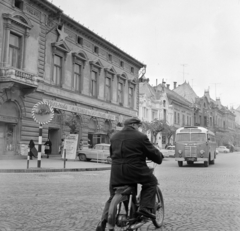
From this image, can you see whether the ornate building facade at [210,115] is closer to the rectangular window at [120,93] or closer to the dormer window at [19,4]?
the rectangular window at [120,93]

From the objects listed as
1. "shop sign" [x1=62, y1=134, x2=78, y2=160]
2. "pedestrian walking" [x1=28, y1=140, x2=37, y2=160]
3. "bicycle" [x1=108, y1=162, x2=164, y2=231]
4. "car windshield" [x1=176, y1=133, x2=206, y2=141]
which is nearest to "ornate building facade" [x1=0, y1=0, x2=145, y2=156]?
"pedestrian walking" [x1=28, y1=140, x2=37, y2=160]

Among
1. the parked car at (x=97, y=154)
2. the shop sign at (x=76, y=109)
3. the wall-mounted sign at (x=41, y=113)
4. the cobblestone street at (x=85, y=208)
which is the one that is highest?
the shop sign at (x=76, y=109)

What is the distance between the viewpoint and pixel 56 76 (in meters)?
30.7

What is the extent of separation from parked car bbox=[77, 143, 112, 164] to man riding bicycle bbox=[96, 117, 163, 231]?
21709 mm

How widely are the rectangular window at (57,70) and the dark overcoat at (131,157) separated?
25.9 meters

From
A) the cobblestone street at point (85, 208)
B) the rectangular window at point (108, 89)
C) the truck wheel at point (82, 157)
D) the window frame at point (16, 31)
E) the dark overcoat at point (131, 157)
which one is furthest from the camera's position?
the rectangular window at point (108, 89)

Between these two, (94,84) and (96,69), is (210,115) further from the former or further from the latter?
(96,69)

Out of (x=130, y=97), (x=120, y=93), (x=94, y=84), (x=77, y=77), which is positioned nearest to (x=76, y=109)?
(x=77, y=77)

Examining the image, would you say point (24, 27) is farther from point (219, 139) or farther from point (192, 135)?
point (219, 139)

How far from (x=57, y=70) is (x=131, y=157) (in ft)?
88.4

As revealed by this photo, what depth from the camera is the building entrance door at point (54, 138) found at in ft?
102

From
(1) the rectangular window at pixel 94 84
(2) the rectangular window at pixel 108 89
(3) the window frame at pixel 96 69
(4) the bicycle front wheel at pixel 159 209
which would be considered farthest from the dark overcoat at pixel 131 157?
(2) the rectangular window at pixel 108 89

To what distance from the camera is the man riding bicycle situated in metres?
4.92

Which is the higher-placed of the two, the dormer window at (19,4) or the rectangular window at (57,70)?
the dormer window at (19,4)
